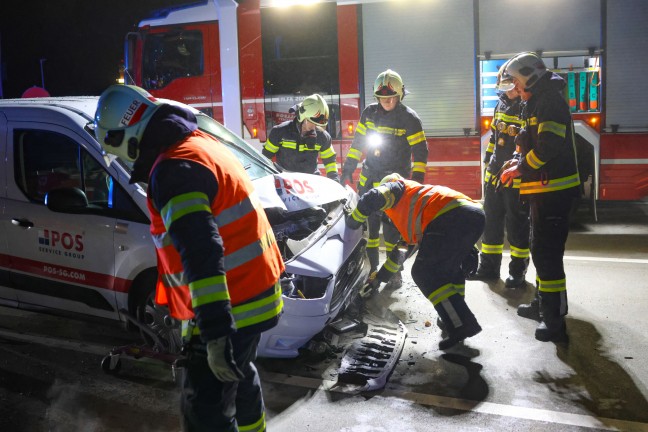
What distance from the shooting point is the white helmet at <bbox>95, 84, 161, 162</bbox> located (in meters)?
2.39

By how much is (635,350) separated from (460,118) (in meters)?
5.12

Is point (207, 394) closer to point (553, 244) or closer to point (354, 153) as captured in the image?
point (553, 244)

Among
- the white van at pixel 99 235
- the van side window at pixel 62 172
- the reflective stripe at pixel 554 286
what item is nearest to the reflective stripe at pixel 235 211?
the white van at pixel 99 235

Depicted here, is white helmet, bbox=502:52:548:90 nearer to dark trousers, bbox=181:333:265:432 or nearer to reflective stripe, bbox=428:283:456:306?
reflective stripe, bbox=428:283:456:306

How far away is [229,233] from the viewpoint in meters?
2.33

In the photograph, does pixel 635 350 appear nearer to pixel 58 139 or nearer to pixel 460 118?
pixel 58 139

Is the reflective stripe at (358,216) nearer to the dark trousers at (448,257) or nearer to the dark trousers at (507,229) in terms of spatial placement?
the dark trousers at (448,257)

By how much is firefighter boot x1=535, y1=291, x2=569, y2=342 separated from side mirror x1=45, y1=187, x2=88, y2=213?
3176 millimetres

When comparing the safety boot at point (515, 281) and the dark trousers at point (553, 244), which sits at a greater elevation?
the dark trousers at point (553, 244)

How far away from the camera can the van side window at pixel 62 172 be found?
4.03 metres

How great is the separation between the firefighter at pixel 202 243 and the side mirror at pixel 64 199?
155 centimetres

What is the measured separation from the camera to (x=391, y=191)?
4.34 metres

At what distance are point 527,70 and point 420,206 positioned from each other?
1.24 m

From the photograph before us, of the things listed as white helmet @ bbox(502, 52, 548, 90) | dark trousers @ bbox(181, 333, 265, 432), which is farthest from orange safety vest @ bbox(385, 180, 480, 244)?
dark trousers @ bbox(181, 333, 265, 432)
